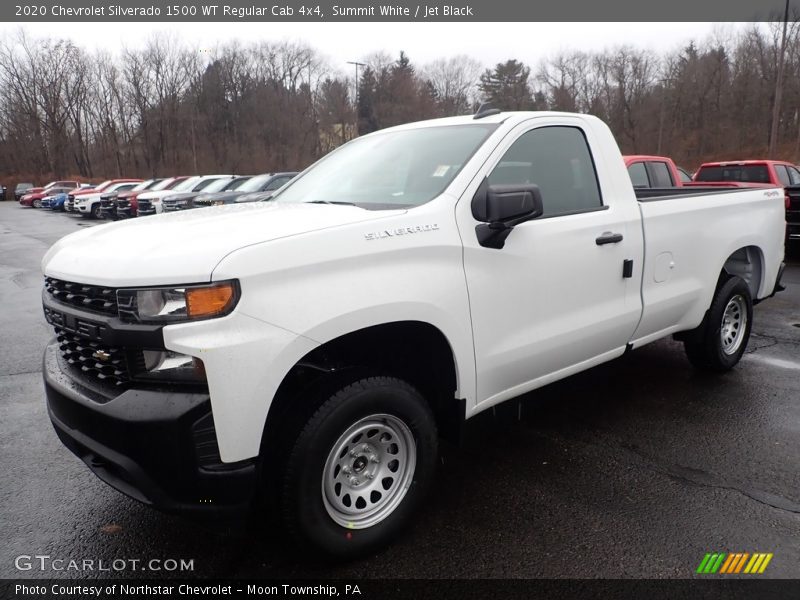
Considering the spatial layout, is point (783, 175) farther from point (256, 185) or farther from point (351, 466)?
point (256, 185)

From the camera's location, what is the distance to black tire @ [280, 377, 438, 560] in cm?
233

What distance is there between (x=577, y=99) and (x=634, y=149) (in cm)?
956

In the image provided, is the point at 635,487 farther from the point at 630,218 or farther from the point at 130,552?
the point at 130,552

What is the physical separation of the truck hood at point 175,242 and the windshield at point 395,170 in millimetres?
316

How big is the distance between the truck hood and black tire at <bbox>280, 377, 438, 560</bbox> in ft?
2.36

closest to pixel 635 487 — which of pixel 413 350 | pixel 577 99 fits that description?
pixel 413 350

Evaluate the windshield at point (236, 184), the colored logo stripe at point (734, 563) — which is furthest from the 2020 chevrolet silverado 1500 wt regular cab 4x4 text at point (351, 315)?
the windshield at point (236, 184)

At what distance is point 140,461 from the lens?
215cm

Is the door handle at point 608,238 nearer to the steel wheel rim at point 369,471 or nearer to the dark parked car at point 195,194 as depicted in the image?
the steel wheel rim at point 369,471

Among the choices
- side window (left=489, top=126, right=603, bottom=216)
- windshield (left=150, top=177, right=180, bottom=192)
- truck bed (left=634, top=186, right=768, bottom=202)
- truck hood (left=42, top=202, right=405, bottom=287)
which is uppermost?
windshield (left=150, top=177, right=180, bottom=192)

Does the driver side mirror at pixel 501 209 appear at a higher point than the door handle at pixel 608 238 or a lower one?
higher

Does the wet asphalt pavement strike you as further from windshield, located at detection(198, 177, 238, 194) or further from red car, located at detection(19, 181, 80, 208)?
red car, located at detection(19, 181, 80, 208)

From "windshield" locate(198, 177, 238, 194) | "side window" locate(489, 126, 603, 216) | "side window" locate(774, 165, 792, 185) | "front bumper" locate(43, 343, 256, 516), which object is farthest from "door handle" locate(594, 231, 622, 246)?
"windshield" locate(198, 177, 238, 194)

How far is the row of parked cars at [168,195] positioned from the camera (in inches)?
671
